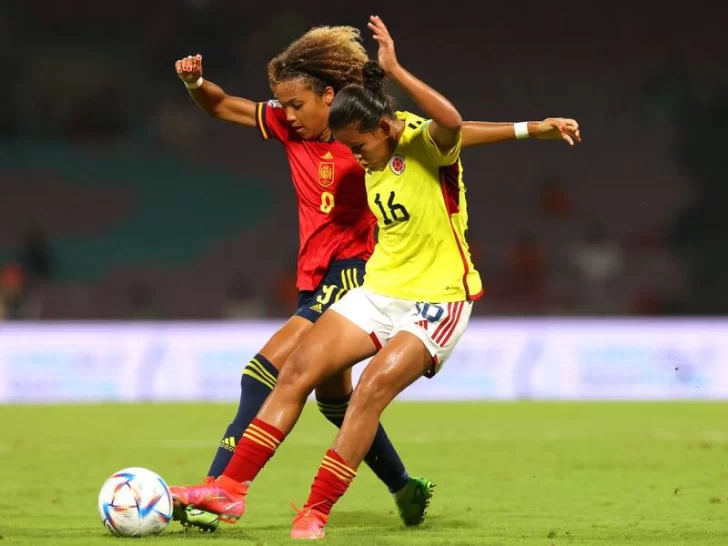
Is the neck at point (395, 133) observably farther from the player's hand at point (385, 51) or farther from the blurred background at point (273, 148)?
the blurred background at point (273, 148)

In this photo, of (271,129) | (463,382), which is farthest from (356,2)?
(271,129)

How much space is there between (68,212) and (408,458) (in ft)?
45.3

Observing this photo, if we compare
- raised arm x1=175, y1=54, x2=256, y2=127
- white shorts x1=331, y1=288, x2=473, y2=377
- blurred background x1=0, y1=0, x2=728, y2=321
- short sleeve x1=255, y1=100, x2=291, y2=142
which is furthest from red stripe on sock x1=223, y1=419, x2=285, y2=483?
blurred background x1=0, y1=0, x2=728, y2=321

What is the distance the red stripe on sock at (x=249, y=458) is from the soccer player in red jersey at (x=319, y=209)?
28cm

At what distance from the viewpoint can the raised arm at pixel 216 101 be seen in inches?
242

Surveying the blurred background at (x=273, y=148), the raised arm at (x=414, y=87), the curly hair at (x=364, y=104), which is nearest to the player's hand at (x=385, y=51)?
the raised arm at (x=414, y=87)

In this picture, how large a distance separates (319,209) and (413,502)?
1.47 meters

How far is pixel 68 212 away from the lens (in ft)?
71.2

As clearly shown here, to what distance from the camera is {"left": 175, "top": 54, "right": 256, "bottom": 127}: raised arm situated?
6.14 m

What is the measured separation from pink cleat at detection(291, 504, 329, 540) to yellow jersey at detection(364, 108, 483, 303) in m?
0.98

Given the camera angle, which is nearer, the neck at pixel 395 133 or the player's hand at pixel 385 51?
the player's hand at pixel 385 51

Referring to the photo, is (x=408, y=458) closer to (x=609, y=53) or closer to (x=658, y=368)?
(x=658, y=368)

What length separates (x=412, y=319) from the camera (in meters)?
5.35

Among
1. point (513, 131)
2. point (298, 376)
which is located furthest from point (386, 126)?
point (298, 376)
